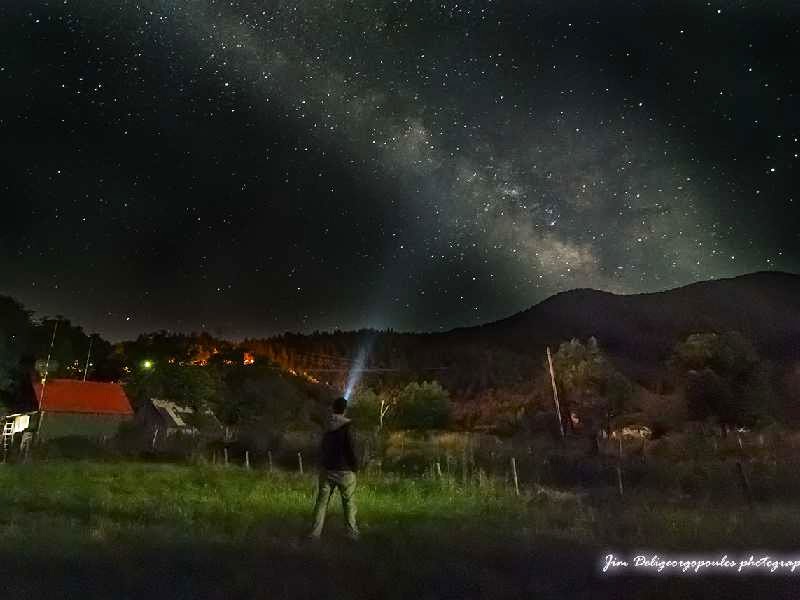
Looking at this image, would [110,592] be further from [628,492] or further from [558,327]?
[558,327]

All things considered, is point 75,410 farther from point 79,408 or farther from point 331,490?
point 331,490

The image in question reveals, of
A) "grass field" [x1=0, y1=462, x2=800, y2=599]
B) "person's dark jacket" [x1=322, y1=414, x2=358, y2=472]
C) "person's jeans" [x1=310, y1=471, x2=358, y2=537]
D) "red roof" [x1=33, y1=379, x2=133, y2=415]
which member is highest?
"red roof" [x1=33, y1=379, x2=133, y2=415]

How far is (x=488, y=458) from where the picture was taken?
72.9ft

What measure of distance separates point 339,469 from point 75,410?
45.5 metres

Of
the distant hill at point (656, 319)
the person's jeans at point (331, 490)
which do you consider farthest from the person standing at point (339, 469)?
the distant hill at point (656, 319)

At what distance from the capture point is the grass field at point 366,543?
22.2ft

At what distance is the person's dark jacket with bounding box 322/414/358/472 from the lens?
9.49 meters

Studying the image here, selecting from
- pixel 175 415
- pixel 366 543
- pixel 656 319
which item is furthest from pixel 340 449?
pixel 656 319

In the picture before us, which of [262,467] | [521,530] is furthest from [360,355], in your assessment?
[521,530]

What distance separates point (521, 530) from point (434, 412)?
47.7m

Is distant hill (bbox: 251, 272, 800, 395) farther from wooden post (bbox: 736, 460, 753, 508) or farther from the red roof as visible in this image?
wooden post (bbox: 736, 460, 753, 508)

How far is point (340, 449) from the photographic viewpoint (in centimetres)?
951

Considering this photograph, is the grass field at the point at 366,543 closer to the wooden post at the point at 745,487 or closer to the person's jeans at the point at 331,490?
the person's jeans at the point at 331,490

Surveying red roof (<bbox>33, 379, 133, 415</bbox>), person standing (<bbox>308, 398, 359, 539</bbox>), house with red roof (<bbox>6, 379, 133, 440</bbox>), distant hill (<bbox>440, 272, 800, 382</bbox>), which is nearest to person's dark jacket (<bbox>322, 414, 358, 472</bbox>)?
person standing (<bbox>308, 398, 359, 539</bbox>)
